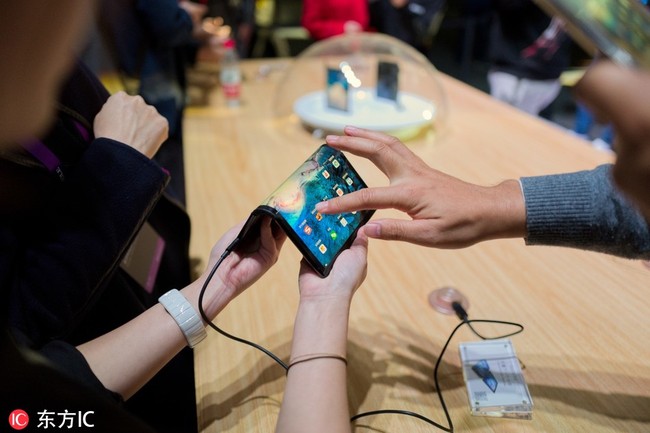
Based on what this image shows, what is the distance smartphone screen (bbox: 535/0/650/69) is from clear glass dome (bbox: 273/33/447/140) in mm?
1038

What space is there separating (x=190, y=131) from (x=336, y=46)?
656 mm

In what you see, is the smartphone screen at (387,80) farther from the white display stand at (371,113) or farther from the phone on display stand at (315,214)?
the phone on display stand at (315,214)

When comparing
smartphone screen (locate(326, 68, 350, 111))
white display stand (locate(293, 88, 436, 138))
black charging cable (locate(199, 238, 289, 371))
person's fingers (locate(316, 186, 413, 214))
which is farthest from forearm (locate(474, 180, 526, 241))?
smartphone screen (locate(326, 68, 350, 111))

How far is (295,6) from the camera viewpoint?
4.51 metres

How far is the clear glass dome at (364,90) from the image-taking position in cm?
150

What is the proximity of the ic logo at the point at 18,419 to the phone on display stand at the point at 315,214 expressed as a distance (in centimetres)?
34

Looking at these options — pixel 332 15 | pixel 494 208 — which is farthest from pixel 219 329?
pixel 332 15

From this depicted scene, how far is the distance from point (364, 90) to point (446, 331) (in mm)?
1141

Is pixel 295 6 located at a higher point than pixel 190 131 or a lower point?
lower

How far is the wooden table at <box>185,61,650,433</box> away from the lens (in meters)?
0.66

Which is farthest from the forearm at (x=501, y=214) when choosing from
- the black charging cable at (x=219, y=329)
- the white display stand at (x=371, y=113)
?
the white display stand at (x=371, y=113)

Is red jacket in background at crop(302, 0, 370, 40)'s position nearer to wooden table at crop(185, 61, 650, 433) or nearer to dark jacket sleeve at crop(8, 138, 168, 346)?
wooden table at crop(185, 61, 650, 433)

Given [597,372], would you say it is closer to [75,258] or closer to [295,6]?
[75,258]

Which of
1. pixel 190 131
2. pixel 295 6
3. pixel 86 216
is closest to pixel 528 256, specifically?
pixel 86 216
